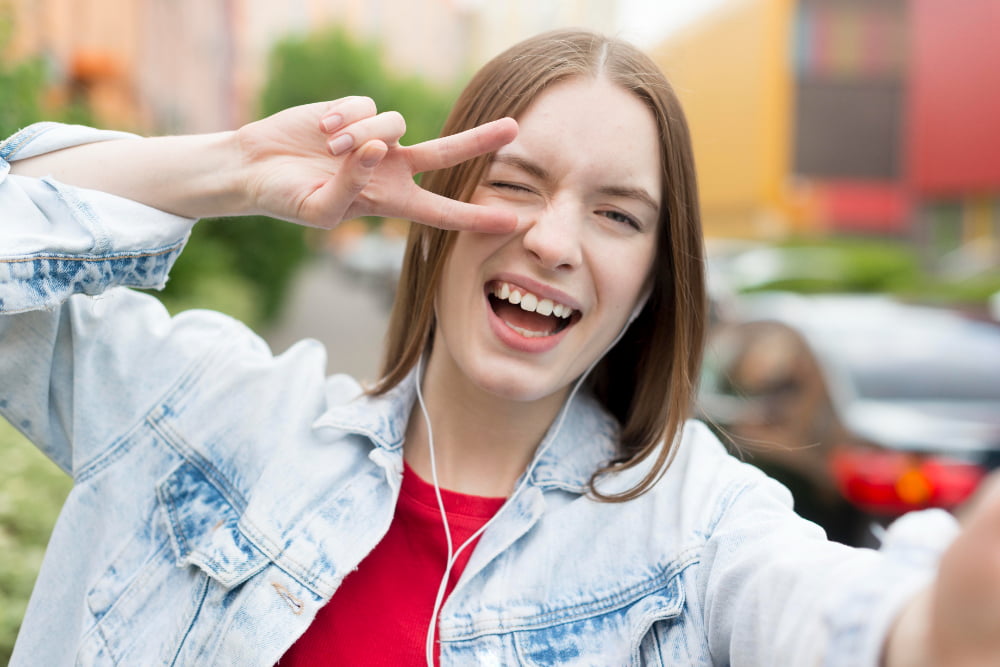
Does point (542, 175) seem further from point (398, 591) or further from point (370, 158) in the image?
point (398, 591)

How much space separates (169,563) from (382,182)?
769 millimetres

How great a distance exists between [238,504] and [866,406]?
331 centimetres

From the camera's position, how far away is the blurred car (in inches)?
155

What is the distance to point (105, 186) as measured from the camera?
1.68m

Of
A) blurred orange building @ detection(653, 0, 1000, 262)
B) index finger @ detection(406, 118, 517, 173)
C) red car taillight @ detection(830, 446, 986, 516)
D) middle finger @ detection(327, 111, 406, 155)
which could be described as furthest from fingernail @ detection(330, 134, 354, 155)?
blurred orange building @ detection(653, 0, 1000, 262)

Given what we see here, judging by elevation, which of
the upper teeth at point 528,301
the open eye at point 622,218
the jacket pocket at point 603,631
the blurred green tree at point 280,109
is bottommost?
the blurred green tree at point 280,109

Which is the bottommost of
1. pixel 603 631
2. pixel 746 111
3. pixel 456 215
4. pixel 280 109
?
pixel 746 111

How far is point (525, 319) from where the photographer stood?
5.79 feet

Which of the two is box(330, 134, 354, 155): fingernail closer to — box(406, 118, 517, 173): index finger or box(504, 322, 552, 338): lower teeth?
box(406, 118, 517, 173): index finger

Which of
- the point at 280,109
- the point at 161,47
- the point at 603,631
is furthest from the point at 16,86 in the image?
the point at 161,47

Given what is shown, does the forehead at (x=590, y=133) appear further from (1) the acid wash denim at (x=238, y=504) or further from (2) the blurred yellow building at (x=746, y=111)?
(2) the blurred yellow building at (x=746, y=111)

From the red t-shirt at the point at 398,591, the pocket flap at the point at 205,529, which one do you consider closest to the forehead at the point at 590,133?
the red t-shirt at the point at 398,591

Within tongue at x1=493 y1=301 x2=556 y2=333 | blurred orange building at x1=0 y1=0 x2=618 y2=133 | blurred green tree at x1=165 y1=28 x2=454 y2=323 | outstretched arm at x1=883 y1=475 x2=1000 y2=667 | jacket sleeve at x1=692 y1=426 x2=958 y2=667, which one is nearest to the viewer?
outstretched arm at x1=883 y1=475 x2=1000 y2=667

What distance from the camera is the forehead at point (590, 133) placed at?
1649 mm
